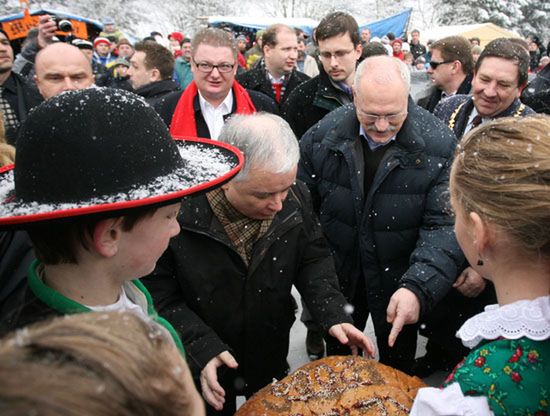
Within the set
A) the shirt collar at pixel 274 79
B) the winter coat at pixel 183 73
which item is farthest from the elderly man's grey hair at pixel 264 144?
the winter coat at pixel 183 73

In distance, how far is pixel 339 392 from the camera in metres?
1.79

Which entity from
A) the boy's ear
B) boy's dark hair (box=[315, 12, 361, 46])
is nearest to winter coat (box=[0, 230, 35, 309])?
the boy's ear

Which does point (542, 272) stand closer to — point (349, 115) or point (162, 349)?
point (162, 349)

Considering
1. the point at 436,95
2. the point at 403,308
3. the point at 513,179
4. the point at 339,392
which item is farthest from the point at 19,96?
the point at 436,95

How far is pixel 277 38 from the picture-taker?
5.77 meters

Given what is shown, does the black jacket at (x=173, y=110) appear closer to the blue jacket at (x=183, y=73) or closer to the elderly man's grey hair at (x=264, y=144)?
the elderly man's grey hair at (x=264, y=144)

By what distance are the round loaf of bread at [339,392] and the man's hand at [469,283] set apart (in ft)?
3.46

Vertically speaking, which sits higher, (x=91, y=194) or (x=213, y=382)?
(x=91, y=194)

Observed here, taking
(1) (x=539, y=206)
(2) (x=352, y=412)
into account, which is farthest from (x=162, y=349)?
(2) (x=352, y=412)

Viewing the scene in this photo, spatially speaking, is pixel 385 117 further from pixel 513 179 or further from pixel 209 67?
pixel 209 67

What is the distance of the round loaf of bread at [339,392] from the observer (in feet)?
5.65

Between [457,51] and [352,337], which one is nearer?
[352,337]

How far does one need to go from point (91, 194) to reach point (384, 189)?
75.9 inches

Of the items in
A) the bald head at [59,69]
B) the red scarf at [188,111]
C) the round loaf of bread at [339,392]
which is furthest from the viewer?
the red scarf at [188,111]
